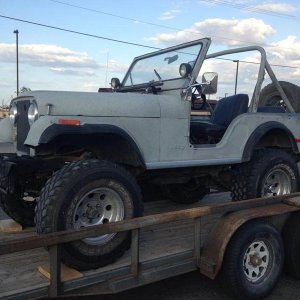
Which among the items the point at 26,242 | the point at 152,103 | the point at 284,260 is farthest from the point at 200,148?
the point at 26,242

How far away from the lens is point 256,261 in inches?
158

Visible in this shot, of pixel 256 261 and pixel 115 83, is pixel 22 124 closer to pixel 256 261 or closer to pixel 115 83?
pixel 115 83

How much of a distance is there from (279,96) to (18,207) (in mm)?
3822

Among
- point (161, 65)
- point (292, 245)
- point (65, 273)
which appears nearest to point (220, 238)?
point (292, 245)

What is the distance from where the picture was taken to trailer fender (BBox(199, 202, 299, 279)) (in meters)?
3.69

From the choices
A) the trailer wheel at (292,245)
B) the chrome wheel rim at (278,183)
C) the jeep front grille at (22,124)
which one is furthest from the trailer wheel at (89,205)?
the chrome wheel rim at (278,183)

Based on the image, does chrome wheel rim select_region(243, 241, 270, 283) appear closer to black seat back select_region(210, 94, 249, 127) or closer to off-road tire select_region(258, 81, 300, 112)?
black seat back select_region(210, 94, 249, 127)

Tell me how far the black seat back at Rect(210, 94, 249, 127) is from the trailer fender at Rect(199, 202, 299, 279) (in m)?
1.70

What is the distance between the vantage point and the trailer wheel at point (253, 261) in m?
3.80

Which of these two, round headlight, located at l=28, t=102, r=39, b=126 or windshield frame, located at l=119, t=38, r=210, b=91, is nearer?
round headlight, located at l=28, t=102, r=39, b=126

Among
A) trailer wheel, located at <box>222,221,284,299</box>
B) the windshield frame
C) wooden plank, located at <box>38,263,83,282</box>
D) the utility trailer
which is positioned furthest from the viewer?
the windshield frame

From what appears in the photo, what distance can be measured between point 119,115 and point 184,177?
128 cm

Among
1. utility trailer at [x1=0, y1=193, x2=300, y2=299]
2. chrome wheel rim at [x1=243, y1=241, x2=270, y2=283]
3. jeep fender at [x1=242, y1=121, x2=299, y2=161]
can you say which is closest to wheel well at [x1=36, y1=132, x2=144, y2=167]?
utility trailer at [x1=0, y1=193, x2=300, y2=299]

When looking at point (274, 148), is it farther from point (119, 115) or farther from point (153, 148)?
point (119, 115)
